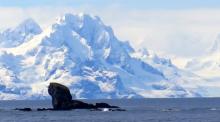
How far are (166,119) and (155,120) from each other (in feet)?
13.8

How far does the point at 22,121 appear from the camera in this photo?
643 feet

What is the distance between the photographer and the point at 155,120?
19412 cm

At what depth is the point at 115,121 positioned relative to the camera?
189 metres

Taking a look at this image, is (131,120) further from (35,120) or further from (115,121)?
(35,120)

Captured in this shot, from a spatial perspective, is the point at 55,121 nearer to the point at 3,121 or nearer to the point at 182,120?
the point at 3,121

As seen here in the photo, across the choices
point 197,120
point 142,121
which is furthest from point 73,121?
point 197,120

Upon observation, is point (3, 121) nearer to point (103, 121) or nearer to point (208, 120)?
point (103, 121)

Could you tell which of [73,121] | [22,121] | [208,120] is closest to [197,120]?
[208,120]

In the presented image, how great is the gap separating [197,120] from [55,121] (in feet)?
109

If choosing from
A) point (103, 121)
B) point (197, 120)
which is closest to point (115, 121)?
point (103, 121)

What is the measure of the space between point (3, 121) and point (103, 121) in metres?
24.0

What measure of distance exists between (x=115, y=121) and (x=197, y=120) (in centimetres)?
1883

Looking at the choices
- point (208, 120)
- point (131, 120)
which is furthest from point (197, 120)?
point (131, 120)

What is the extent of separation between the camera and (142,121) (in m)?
190
